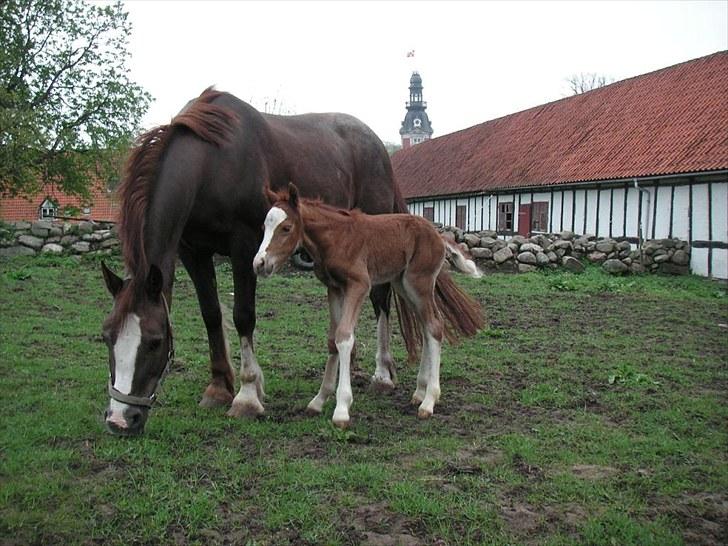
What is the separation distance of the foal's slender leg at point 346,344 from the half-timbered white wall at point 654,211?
12.7 meters

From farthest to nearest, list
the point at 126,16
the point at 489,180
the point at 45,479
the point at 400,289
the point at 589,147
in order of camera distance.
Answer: the point at 126,16, the point at 489,180, the point at 589,147, the point at 400,289, the point at 45,479

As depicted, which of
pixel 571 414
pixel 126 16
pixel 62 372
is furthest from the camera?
pixel 126 16

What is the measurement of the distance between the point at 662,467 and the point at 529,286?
8.71 m

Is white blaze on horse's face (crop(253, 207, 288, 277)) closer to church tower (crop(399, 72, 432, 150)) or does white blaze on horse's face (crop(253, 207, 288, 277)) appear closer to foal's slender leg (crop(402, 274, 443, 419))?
foal's slender leg (crop(402, 274, 443, 419))

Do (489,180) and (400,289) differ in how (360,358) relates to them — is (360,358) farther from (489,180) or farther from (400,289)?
(489,180)

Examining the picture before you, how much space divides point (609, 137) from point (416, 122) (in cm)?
7044

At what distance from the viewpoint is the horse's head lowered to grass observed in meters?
3.36

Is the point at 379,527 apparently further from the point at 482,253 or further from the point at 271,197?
the point at 482,253

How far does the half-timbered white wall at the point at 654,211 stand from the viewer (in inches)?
563

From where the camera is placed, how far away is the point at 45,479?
328cm

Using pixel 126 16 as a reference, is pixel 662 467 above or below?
below

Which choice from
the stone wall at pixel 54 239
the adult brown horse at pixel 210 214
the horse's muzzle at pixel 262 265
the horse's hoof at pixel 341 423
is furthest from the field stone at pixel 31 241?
the horse's hoof at pixel 341 423

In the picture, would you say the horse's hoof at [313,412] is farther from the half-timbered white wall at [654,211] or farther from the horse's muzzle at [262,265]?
the half-timbered white wall at [654,211]

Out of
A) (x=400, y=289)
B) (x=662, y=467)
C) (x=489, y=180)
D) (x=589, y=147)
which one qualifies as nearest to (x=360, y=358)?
(x=400, y=289)
